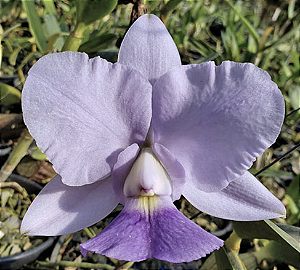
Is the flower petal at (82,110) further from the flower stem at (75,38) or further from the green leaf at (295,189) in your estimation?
the green leaf at (295,189)

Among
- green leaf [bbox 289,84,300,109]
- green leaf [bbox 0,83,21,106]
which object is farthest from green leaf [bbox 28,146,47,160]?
green leaf [bbox 289,84,300,109]

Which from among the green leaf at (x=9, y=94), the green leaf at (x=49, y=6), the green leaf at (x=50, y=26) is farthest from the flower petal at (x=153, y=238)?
the green leaf at (x=49, y=6)

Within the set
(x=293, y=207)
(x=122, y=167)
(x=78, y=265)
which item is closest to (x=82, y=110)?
(x=122, y=167)

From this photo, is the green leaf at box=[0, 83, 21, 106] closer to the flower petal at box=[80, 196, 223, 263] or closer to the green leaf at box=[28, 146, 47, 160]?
the green leaf at box=[28, 146, 47, 160]

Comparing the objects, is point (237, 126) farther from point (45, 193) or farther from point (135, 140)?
point (45, 193)

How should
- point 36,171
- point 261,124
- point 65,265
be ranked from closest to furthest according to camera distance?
1. point 261,124
2. point 65,265
3. point 36,171

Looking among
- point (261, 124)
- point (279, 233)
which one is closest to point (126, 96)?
point (261, 124)
